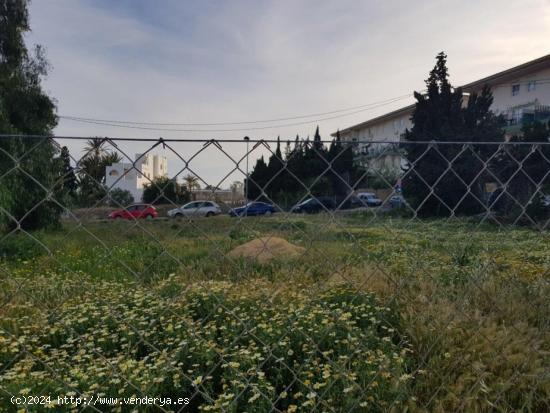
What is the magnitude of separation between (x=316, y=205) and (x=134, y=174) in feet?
2.41

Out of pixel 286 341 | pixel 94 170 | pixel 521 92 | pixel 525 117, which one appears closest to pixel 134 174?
pixel 94 170

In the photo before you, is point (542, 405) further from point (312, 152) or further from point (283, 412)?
point (312, 152)

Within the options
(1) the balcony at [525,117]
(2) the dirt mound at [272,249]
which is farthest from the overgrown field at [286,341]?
(1) the balcony at [525,117]

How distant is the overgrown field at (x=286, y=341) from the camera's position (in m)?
1.62

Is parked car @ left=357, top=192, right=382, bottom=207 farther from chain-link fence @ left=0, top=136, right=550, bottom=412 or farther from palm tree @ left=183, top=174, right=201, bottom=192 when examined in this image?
palm tree @ left=183, top=174, right=201, bottom=192

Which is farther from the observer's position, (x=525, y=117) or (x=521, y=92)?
(x=521, y=92)

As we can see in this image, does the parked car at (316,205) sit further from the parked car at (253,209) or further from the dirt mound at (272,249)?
the dirt mound at (272,249)

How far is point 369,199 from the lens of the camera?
1.58 meters

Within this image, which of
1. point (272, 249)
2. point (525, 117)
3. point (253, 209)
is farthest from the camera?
point (525, 117)

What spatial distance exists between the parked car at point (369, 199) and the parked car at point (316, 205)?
11 cm

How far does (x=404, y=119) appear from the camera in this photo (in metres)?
35.0

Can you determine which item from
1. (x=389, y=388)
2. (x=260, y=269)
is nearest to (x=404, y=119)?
(x=260, y=269)

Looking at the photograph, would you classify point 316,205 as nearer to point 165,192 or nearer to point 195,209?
point 195,209

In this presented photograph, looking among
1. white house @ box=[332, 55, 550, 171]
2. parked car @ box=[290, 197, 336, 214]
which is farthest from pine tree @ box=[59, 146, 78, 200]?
white house @ box=[332, 55, 550, 171]
